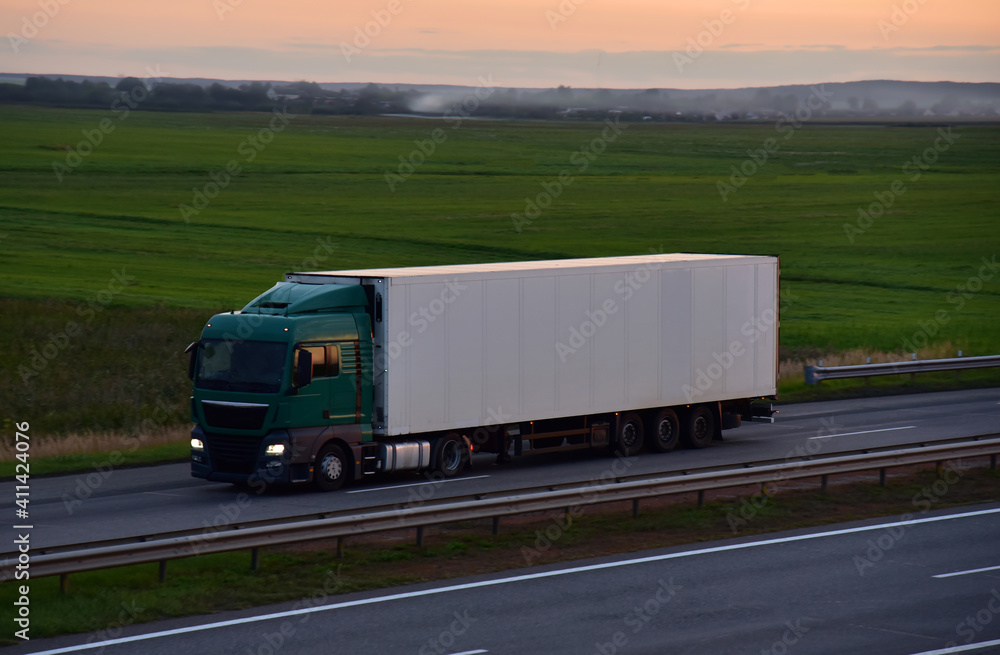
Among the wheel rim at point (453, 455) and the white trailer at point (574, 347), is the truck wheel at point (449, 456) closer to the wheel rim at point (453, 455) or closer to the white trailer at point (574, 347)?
the wheel rim at point (453, 455)

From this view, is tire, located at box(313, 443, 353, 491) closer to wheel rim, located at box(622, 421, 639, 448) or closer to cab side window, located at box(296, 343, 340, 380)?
cab side window, located at box(296, 343, 340, 380)

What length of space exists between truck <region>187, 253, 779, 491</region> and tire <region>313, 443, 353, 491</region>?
0.03m

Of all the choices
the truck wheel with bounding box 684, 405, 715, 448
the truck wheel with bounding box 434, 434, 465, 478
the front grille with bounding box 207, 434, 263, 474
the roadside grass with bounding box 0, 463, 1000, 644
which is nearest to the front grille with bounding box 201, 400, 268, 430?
the front grille with bounding box 207, 434, 263, 474

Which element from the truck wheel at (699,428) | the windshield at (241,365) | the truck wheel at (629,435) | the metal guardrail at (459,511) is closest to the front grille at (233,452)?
the windshield at (241,365)

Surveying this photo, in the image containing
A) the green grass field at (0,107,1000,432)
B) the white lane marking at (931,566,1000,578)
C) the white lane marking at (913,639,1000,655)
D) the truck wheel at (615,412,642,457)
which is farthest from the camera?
the green grass field at (0,107,1000,432)

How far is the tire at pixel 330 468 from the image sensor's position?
20.8m

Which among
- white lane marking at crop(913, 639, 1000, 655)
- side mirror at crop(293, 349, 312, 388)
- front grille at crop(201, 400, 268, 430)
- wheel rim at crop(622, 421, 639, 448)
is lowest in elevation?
white lane marking at crop(913, 639, 1000, 655)

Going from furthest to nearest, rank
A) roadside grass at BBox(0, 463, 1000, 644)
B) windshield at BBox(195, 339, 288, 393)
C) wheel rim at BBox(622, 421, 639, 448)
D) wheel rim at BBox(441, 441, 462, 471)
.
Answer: wheel rim at BBox(622, 421, 639, 448)
wheel rim at BBox(441, 441, 462, 471)
windshield at BBox(195, 339, 288, 393)
roadside grass at BBox(0, 463, 1000, 644)

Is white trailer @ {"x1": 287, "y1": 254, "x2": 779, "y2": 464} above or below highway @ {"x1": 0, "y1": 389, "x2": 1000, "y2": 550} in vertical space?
above

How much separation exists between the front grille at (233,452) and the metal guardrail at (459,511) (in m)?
4.03

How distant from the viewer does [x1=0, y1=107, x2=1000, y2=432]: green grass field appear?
40.1 metres

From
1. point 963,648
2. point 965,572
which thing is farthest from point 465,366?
point 963,648

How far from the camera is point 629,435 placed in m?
24.6

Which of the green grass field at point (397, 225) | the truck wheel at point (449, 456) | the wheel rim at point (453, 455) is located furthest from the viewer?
the green grass field at point (397, 225)
